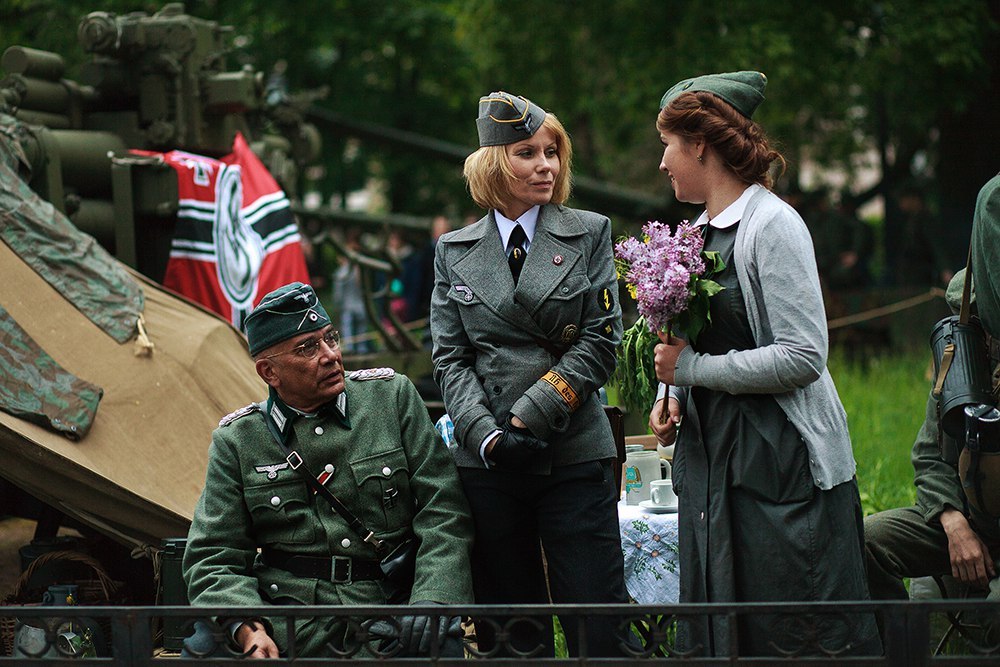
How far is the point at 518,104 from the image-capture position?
358 centimetres

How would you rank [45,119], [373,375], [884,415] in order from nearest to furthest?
[373,375], [45,119], [884,415]

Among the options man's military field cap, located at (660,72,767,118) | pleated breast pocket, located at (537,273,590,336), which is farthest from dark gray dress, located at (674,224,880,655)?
pleated breast pocket, located at (537,273,590,336)

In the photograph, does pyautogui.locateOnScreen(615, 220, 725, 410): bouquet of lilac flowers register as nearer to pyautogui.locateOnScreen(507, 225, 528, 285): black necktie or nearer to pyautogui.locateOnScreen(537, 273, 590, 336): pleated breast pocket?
pyautogui.locateOnScreen(537, 273, 590, 336): pleated breast pocket

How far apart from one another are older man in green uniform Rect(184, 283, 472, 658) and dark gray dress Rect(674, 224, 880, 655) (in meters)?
0.68

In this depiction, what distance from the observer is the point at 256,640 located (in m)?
3.27

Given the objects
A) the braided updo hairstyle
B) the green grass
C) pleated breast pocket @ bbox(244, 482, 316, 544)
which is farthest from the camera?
the green grass

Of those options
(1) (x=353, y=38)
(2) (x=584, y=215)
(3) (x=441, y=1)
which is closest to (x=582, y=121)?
(3) (x=441, y=1)

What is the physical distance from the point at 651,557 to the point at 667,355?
2.75 ft

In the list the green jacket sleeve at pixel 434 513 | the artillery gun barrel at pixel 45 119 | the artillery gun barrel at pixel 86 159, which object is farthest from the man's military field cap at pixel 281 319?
the artillery gun barrel at pixel 45 119

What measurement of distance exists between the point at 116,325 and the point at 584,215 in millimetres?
2600

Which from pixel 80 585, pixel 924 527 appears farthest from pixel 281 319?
pixel 924 527

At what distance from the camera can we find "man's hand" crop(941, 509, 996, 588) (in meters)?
3.82

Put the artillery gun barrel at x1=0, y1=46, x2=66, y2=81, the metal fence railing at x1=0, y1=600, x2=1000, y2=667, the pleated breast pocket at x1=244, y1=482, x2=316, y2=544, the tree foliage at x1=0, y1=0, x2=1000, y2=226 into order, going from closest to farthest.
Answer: the metal fence railing at x1=0, y1=600, x2=1000, y2=667 → the pleated breast pocket at x1=244, y1=482, x2=316, y2=544 → the artillery gun barrel at x1=0, y1=46, x2=66, y2=81 → the tree foliage at x1=0, y1=0, x2=1000, y2=226

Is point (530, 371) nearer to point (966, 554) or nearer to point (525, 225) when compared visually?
point (525, 225)
